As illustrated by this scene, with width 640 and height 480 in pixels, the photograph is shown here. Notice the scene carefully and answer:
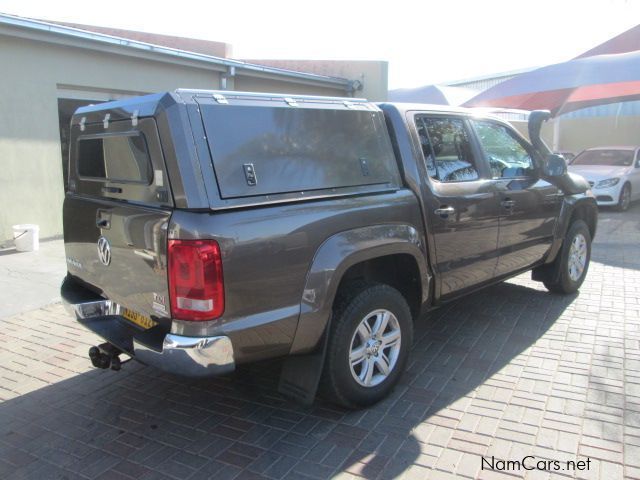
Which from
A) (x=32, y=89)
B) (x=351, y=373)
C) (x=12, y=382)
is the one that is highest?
(x=32, y=89)

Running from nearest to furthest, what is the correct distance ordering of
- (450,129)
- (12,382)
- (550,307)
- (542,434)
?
1. (542,434)
2. (12,382)
3. (450,129)
4. (550,307)

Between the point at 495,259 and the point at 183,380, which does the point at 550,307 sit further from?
the point at 183,380

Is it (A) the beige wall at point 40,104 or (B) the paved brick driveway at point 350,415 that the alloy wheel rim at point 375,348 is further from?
(A) the beige wall at point 40,104

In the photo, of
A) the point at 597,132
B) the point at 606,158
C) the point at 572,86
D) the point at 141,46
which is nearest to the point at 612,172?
the point at 606,158

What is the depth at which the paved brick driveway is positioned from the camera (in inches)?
115

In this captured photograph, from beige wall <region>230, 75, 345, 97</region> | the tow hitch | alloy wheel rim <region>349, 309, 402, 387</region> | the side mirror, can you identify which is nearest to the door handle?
alloy wheel rim <region>349, 309, 402, 387</region>

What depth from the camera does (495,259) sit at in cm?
453

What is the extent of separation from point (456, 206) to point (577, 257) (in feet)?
8.39

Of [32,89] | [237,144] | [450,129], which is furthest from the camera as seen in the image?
[32,89]

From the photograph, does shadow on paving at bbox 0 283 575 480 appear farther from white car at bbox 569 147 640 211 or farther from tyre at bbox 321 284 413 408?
white car at bbox 569 147 640 211

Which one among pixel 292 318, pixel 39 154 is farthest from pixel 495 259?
pixel 39 154

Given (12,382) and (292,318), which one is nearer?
(292,318)

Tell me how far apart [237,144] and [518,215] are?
2819 mm

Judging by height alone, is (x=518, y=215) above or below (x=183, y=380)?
above
